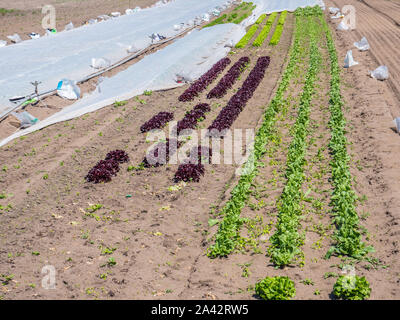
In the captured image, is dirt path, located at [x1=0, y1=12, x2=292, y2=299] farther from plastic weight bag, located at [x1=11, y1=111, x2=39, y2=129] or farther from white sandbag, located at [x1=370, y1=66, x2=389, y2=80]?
white sandbag, located at [x1=370, y1=66, x2=389, y2=80]

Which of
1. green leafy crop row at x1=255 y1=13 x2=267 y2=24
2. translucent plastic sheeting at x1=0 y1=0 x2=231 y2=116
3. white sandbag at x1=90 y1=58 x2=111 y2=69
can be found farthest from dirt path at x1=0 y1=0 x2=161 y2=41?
green leafy crop row at x1=255 y1=13 x2=267 y2=24

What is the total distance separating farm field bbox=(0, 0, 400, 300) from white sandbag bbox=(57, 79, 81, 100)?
2.14m

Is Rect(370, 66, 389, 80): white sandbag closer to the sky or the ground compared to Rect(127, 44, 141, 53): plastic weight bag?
closer to the ground

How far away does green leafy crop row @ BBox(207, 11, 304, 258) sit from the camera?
22.1ft

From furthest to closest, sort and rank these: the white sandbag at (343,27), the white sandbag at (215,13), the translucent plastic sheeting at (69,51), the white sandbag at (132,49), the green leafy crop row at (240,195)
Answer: the white sandbag at (215,13) < the white sandbag at (343,27) < the white sandbag at (132,49) < the translucent plastic sheeting at (69,51) < the green leafy crop row at (240,195)

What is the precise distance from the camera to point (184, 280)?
245 inches

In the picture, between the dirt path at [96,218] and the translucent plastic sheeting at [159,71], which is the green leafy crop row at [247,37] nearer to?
the translucent plastic sheeting at [159,71]

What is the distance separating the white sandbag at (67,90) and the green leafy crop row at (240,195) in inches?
304

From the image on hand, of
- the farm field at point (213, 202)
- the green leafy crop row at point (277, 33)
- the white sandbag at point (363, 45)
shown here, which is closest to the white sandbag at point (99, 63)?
the farm field at point (213, 202)

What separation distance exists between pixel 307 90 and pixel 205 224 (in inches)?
344

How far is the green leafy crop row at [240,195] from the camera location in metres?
6.75

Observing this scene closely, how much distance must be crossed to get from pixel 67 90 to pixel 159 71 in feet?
14.3

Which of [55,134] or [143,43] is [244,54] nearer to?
[143,43]
